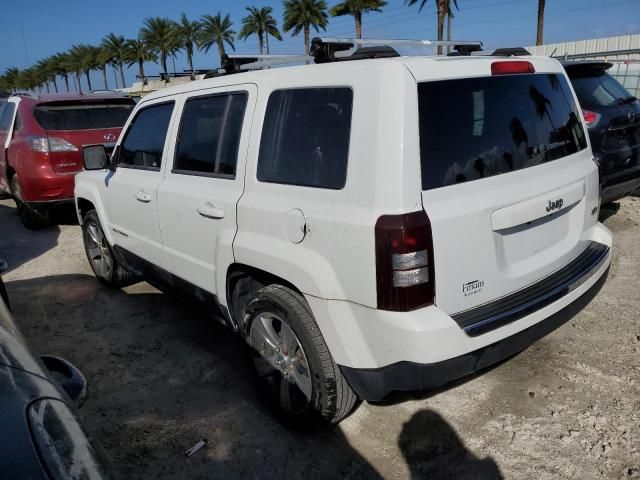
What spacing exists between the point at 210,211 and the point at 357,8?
44361mm

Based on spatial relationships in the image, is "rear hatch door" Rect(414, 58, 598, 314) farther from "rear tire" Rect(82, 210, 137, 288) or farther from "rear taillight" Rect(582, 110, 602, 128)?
"rear tire" Rect(82, 210, 137, 288)

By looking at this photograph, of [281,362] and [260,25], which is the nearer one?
[281,362]

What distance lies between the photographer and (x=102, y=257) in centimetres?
525

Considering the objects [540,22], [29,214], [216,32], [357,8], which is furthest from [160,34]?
[29,214]

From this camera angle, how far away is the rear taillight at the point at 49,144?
677 cm

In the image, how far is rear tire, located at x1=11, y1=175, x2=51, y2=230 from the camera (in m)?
7.32

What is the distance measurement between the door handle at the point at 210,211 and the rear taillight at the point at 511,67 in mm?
1607

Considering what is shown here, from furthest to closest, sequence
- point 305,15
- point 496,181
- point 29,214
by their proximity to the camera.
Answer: point 305,15 → point 29,214 → point 496,181

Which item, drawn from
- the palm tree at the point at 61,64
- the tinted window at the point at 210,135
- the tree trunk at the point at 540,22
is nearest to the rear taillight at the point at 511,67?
the tinted window at the point at 210,135

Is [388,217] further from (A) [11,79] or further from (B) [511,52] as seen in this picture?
(A) [11,79]

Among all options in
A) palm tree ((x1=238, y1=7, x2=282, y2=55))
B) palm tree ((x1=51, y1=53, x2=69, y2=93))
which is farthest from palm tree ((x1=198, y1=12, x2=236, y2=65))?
palm tree ((x1=51, y1=53, x2=69, y2=93))

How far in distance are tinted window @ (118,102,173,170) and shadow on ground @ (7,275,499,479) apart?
1334mm

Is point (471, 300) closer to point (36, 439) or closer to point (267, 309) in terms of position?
point (267, 309)

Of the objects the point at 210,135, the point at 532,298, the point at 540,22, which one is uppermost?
the point at 540,22
